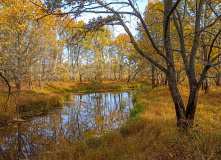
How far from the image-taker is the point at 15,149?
18.5 ft

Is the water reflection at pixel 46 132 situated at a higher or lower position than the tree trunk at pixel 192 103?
lower

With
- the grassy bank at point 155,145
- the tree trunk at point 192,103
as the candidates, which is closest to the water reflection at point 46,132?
the grassy bank at point 155,145

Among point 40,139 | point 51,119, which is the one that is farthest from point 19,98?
point 40,139

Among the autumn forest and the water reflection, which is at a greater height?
the autumn forest

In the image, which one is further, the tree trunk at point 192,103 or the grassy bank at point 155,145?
the tree trunk at point 192,103

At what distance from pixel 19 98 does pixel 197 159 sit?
38.6 ft

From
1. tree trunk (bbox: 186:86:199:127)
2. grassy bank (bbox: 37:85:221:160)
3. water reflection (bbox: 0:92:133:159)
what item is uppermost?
tree trunk (bbox: 186:86:199:127)

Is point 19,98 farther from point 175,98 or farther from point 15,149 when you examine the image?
point 175,98

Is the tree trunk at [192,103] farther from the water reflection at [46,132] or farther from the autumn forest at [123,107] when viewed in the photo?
the water reflection at [46,132]

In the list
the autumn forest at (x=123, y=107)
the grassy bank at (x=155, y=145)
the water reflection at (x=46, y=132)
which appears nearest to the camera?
the grassy bank at (x=155, y=145)

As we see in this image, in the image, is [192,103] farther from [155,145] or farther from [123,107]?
[123,107]

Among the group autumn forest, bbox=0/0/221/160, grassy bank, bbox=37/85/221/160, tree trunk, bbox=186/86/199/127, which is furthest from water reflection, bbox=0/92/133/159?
tree trunk, bbox=186/86/199/127

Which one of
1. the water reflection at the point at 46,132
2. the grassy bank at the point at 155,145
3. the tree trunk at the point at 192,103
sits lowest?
the water reflection at the point at 46,132

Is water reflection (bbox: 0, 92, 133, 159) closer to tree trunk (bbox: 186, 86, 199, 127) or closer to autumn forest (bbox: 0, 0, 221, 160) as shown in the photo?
autumn forest (bbox: 0, 0, 221, 160)
